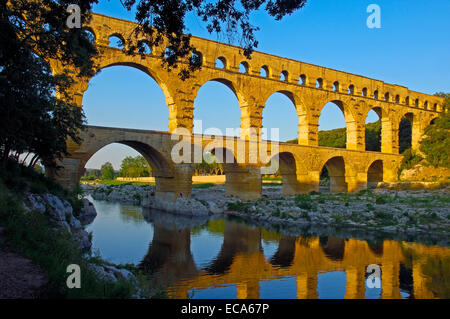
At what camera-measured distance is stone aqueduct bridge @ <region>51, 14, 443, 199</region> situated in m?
19.2

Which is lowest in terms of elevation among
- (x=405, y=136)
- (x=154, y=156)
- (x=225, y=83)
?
(x=154, y=156)

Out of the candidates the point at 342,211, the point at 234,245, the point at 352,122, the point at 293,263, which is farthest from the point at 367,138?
the point at 293,263

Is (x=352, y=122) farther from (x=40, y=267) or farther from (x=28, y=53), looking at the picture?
(x=40, y=267)

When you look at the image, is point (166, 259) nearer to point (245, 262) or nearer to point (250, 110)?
point (245, 262)

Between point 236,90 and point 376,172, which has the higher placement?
point 236,90

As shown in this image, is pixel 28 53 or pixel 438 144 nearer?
pixel 28 53

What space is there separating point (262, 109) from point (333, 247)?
47.6 ft

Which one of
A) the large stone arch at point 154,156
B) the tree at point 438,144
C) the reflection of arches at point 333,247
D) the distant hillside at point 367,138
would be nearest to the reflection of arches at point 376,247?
the reflection of arches at point 333,247

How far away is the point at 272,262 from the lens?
35.0 feet

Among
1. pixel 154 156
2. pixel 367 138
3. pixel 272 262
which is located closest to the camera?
pixel 272 262

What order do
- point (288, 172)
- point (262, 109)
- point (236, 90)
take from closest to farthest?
point (236, 90) → point (262, 109) → point (288, 172)
